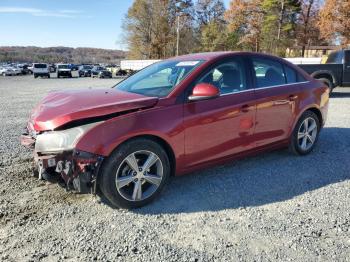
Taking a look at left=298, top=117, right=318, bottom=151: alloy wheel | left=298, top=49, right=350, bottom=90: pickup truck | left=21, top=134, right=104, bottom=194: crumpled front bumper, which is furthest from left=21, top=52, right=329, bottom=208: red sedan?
left=298, top=49, right=350, bottom=90: pickup truck

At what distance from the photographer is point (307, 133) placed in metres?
5.56

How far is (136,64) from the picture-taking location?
48656mm

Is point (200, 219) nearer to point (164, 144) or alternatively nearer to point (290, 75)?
point (164, 144)

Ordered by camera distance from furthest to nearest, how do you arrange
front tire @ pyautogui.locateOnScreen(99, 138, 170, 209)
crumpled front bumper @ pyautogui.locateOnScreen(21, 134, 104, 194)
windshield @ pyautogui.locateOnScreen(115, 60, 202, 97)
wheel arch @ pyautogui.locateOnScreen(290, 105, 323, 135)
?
A: 1. wheel arch @ pyautogui.locateOnScreen(290, 105, 323, 135)
2. windshield @ pyautogui.locateOnScreen(115, 60, 202, 97)
3. front tire @ pyautogui.locateOnScreen(99, 138, 170, 209)
4. crumpled front bumper @ pyautogui.locateOnScreen(21, 134, 104, 194)

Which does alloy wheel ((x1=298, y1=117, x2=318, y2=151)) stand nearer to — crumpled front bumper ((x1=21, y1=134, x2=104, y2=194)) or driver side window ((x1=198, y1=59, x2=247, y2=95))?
driver side window ((x1=198, y1=59, x2=247, y2=95))

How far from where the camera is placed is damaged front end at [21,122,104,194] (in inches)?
135

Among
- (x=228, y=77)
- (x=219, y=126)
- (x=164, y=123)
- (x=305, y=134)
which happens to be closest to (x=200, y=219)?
(x=164, y=123)

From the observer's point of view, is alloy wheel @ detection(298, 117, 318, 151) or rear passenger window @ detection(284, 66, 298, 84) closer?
rear passenger window @ detection(284, 66, 298, 84)

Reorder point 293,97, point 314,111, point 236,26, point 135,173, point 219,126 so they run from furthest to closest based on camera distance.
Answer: point 236,26
point 314,111
point 293,97
point 219,126
point 135,173

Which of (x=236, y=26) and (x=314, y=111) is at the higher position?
(x=236, y=26)

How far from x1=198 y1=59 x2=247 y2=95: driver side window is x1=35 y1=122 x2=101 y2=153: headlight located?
155 cm

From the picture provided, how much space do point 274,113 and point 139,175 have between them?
2.20 meters

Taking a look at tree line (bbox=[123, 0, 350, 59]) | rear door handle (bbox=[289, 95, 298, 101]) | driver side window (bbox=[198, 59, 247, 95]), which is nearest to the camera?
driver side window (bbox=[198, 59, 247, 95])

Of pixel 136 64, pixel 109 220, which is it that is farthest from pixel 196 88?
pixel 136 64
